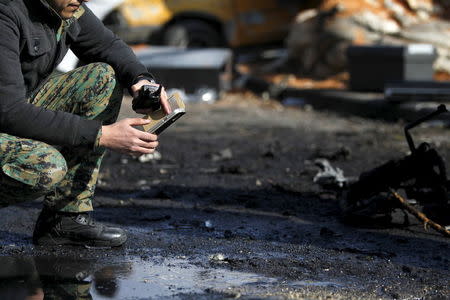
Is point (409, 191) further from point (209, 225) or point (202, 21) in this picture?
point (202, 21)

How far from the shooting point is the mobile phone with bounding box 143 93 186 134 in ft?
13.1

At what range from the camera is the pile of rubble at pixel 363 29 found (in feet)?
39.0

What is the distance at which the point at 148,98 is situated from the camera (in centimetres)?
414

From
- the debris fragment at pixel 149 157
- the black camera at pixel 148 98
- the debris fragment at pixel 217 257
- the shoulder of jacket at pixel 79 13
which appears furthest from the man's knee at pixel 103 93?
the debris fragment at pixel 149 157

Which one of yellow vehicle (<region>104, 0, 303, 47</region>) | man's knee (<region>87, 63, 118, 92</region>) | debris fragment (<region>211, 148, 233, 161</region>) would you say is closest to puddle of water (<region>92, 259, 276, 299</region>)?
man's knee (<region>87, 63, 118, 92</region>)

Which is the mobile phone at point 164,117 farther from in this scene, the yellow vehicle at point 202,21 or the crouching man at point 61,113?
the yellow vehicle at point 202,21

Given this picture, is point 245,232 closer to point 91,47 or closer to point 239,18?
→ point 91,47

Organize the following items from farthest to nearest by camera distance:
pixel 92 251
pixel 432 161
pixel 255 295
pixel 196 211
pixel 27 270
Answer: pixel 196 211 < pixel 432 161 < pixel 92 251 < pixel 27 270 < pixel 255 295

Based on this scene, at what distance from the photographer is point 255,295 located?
12.0 feet

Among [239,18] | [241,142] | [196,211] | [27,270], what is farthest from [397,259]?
[239,18]

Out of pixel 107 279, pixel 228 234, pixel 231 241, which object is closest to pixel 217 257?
pixel 231 241

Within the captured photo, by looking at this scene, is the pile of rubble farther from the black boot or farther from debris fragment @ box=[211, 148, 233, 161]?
the black boot

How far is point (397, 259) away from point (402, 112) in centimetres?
545

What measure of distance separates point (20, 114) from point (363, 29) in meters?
9.10
